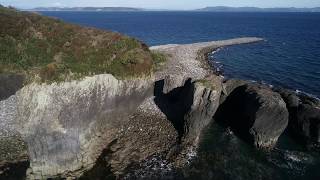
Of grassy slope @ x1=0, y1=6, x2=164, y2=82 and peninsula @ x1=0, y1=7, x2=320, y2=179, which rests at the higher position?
grassy slope @ x1=0, y1=6, x2=164, y2=82

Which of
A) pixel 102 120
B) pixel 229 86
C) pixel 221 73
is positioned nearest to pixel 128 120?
pixel 102 120

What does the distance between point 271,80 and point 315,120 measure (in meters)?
26.6

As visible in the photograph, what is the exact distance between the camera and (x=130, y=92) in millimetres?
38906

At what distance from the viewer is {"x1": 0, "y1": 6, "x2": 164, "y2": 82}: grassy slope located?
1289 inches

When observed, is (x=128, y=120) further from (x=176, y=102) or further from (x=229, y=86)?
(x=229, y=86)

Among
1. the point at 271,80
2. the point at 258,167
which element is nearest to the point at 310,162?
the point at 258,167

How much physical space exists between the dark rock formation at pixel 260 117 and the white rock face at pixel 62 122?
13404mm

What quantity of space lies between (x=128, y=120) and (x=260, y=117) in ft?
43.9

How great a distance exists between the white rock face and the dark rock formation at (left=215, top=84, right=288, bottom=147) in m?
13.4

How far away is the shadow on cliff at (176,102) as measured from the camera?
36950mm

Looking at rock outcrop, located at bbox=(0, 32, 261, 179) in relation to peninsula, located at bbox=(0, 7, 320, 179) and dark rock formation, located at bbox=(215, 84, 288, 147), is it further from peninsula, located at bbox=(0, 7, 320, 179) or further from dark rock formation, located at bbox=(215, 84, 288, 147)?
dark rock formation, located at bbox=(215, 84, 288, 147)

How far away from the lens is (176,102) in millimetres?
41469

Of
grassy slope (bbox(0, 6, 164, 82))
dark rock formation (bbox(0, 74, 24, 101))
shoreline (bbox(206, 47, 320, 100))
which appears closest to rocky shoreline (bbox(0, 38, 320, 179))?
dark rock formation (bbox(0, 74, 24, 101))

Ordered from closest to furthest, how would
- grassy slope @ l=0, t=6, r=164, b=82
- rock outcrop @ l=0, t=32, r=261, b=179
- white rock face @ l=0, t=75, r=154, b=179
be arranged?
1. white rock face @ l=0, t=75, r=154, b=179
2. rock outcrop @ l=0, t=32, r=261, b=179
3. grassy slope @ l=0, t=6, r=164, b=82
